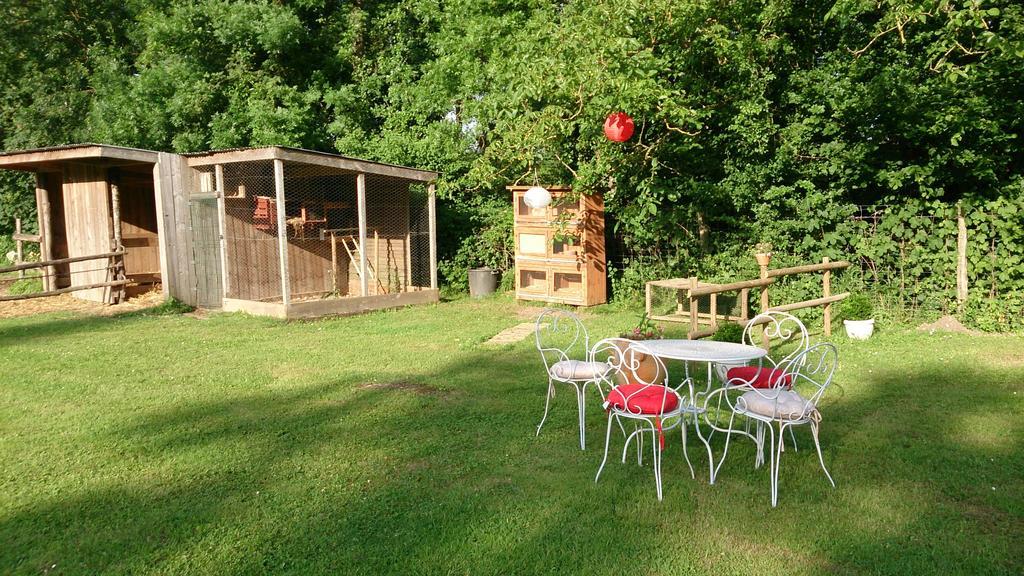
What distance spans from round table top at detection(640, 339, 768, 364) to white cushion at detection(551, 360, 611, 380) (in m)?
0.35

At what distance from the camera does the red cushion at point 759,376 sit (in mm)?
4359

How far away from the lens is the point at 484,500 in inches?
146

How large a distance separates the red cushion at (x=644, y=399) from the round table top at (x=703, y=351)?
0.69 ft

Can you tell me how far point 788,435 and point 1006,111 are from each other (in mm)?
5546

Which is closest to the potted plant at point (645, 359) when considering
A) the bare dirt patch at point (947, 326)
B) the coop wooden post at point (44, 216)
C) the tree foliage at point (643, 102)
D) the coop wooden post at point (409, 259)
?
the tree foliage at point (643, 102)

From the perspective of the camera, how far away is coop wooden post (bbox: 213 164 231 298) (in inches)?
396

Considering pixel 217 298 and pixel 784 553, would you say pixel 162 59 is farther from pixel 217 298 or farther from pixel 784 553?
pixel 784 553

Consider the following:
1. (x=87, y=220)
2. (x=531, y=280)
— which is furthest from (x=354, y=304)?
(x=87, y=220)

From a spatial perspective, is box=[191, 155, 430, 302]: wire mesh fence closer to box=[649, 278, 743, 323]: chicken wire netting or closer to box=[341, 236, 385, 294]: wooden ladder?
box=[341, 236, 385, 294]: wooden ladder

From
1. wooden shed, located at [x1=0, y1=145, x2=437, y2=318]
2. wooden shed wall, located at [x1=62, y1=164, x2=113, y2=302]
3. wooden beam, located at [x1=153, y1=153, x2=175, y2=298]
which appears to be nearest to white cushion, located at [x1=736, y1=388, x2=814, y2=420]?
wooden shed, located at [x1=0, y1=145, x2=437, y2=318]

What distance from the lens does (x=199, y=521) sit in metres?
3.47

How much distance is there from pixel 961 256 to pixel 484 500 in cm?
722

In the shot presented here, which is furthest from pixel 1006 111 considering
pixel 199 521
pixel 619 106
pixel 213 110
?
pixel 213 110

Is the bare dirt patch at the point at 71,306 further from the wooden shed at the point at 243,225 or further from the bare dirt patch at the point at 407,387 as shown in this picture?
the bare dirt patch at the point at 407,387
